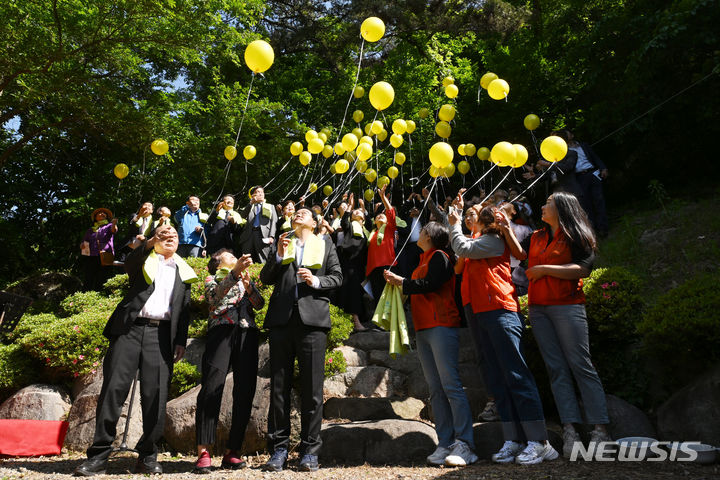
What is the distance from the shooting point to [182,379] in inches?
210

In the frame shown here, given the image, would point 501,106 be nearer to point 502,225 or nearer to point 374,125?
point 374,125

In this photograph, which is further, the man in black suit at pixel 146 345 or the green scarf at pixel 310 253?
the green scarf at pixel 310 253

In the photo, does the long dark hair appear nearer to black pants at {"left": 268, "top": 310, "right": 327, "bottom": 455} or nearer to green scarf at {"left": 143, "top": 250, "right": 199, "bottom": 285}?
black pants at {"left": 268, "top": 310, "right": 327, "bottom": 455}

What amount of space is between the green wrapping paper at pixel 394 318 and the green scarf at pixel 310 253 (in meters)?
0.63

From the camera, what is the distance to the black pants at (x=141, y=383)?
3.62m

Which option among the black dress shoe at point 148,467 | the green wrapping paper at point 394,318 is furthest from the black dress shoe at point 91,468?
the green wrapping paper at point 394,318

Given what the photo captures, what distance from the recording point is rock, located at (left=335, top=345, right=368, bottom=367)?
6.18m

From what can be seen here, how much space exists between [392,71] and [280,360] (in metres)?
10.4

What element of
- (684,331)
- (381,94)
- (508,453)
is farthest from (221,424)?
(684,331)

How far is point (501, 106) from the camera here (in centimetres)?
1193

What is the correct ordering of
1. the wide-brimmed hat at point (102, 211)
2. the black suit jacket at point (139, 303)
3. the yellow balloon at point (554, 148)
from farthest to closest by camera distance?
1. the wide-brimmed hat at point (102, 211)
2. the yellow balloon at point (554, 148)
3. the black suit jacket at point (139, 303)

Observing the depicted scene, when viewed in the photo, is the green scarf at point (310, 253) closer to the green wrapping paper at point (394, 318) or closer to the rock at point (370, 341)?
the green wrapping paper at point (394, 318)

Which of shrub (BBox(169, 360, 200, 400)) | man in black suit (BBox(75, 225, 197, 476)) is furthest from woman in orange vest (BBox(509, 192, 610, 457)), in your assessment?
shrub (BBox(169, 360, 200, 400))

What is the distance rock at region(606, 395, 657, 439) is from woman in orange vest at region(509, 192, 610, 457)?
446mm
